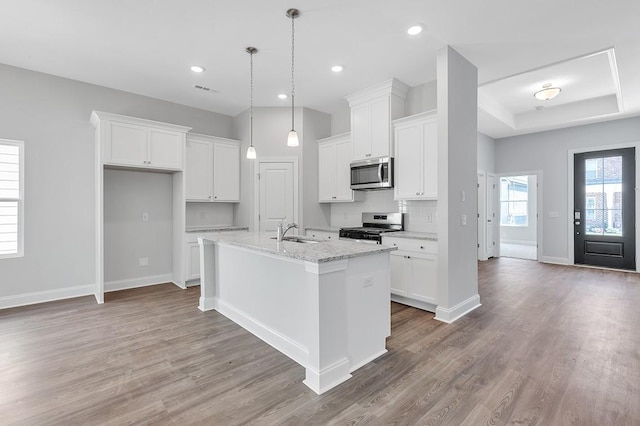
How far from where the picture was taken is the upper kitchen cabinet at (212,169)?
16.6ft

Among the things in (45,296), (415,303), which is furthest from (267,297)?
(45,296)

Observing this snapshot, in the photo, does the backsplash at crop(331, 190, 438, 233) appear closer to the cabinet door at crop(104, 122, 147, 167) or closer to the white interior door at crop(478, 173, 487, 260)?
the cabinet door at crop(104, 122, 147, 167)

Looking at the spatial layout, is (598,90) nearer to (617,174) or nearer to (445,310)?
(617,174)

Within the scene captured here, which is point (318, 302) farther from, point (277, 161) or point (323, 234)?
point (277, 161)

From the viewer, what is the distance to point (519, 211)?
10188 mm

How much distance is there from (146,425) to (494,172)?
8.14m

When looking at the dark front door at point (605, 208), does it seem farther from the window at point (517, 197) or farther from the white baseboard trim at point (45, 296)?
the white baseboard trim at point (45, 296)

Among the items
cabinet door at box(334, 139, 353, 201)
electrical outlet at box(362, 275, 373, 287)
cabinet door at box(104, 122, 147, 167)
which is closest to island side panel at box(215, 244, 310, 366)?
electrical outlet at box(362, 275, 373, 287)

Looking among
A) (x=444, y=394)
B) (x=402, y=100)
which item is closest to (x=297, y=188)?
(x=402, y=100)

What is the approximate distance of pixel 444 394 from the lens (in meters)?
2.08

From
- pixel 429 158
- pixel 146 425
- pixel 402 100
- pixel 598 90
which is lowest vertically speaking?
pixel 146 425

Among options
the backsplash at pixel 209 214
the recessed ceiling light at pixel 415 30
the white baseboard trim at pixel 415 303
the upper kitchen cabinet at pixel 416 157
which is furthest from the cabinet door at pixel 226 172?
the recessed ceiling light at pixel 415 30

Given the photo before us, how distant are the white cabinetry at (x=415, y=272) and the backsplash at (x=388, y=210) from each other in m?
0.65

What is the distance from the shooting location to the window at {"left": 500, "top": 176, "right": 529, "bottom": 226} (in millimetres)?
10047
